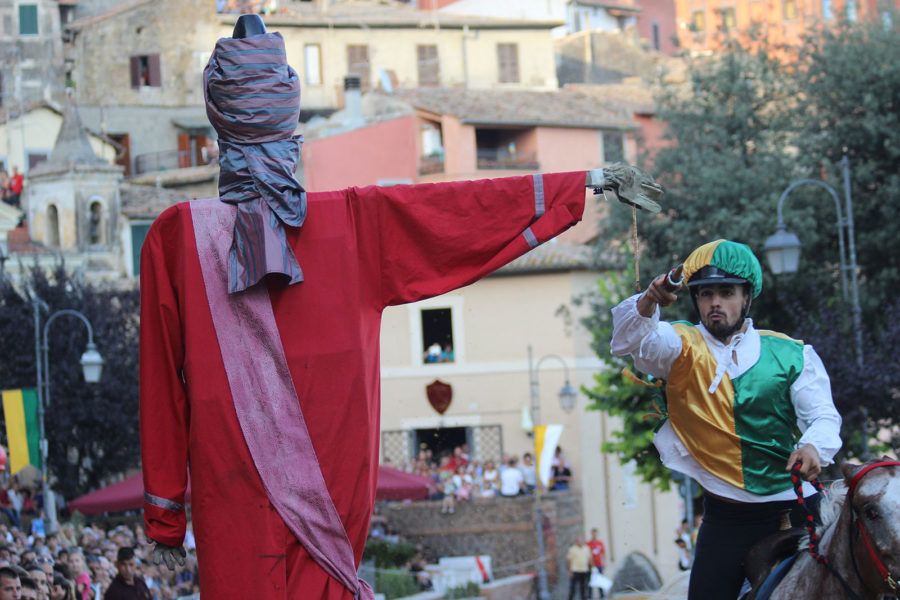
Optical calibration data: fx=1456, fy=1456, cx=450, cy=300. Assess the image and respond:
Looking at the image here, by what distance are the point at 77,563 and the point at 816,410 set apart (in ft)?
28.7

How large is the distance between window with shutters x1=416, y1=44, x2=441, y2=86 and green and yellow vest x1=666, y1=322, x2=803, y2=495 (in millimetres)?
48613

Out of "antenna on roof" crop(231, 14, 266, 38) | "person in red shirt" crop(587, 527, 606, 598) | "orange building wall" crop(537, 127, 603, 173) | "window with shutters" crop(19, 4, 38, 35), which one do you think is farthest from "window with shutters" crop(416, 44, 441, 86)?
"antenna on roof" crop(231, 14, 266, 38)

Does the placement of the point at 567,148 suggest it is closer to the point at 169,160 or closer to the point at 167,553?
the point at 169,160

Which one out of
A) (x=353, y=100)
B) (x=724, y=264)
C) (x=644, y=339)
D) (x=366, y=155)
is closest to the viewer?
(x=644, y=339)

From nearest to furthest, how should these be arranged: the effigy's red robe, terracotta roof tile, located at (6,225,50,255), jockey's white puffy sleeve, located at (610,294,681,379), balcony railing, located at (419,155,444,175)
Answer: the effigy's red robe → jockey's white puffy sleeve, located at (610,294,681,379) → terracotta roof tile, located at (6,225,50,255) → balcony railing, located at (419,155,444,175)

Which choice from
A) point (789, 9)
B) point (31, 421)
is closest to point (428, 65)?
point (789, 9)

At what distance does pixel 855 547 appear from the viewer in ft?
16.5

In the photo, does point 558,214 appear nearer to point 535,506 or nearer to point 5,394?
point 5,394

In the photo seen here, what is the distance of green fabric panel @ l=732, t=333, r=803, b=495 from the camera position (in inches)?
231

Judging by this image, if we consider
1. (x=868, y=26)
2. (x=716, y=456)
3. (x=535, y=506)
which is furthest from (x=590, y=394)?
(x=716, y=456)

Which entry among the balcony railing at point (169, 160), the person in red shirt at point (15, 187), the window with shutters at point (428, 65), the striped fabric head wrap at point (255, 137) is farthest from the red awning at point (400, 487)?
the window with shutters at point (428, 65)

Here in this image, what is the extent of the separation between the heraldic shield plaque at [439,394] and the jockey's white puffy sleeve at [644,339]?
31.4 meters

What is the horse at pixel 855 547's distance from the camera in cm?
484

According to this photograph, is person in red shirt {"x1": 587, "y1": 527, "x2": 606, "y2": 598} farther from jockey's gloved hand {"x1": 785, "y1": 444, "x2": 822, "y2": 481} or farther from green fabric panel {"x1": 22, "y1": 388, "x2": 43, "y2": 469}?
jockey's gloved hand {"x1": 785, "y1": 444, "x2": 822, "y2": 481}
